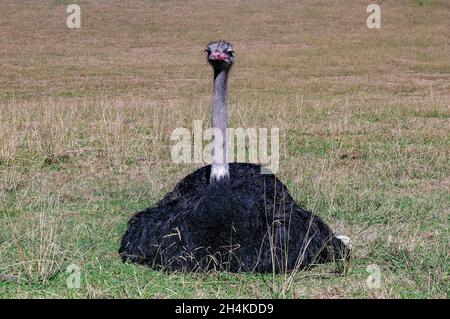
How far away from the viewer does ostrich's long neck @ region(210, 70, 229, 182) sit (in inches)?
247

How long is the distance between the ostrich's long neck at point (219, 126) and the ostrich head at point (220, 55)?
57 mm

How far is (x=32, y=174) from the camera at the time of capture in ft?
33.1

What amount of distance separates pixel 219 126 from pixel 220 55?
1.75 feet

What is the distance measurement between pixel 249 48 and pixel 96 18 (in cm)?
1193

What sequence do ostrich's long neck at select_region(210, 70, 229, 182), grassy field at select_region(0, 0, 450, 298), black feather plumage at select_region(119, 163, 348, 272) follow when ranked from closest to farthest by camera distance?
grassy field at select_region(0, 0, 450, 298)
black feather plumage at select_region(119, 163, 348, 272)
ostrich's long neck at select_region(210, 70, 229, 182)

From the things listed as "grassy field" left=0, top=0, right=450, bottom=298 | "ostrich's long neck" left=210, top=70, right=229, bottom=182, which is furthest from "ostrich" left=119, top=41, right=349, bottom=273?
"grassy field" left=0, top=0, right=450, bottom=298

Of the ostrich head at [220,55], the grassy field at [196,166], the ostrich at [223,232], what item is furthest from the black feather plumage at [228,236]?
the ostrich head at [220,55]

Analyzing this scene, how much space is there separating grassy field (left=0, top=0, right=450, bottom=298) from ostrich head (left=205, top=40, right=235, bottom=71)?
1.61 meters

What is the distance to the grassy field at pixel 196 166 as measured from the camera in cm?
602

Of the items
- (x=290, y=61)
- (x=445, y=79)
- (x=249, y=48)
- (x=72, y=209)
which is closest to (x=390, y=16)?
(x=249, y=48)

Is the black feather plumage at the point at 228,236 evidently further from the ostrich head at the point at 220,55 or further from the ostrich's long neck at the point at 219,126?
the ostrich head at the point at 220,55

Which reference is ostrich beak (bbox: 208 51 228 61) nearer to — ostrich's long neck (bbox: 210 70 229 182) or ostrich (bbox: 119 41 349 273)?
ostrich (bbox: 119 41 349 273)

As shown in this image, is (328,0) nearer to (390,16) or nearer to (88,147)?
(390,16)

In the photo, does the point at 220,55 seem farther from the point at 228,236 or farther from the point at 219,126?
the point at 228,236
